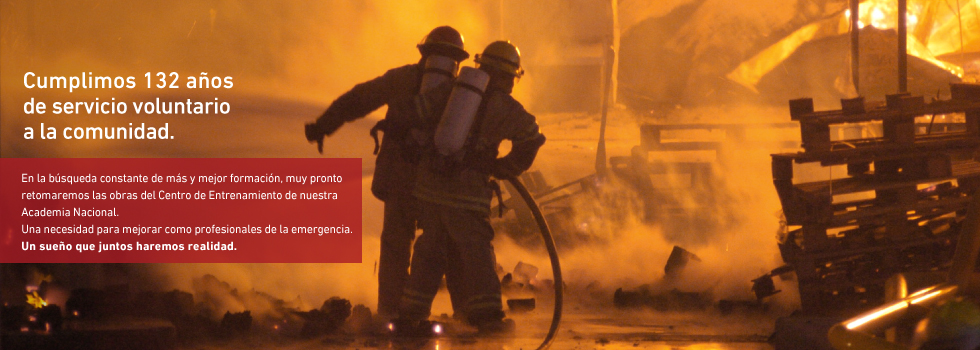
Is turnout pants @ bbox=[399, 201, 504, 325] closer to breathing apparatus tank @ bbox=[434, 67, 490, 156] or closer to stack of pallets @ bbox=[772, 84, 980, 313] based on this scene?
breathing apparatus tank @ bbox=[434, 67, 490, 156]

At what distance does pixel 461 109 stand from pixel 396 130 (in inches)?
17.1

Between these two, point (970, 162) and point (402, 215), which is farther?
point (970, 162)

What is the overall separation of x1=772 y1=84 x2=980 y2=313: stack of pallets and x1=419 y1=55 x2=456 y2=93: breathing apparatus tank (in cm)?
175

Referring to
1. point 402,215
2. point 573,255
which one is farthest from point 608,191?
point 402,215

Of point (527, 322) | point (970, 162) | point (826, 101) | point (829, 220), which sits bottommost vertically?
point (527, 322)

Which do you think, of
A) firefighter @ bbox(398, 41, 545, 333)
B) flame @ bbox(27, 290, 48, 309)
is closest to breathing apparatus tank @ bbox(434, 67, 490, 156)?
firefighter @ bbox(398, 41, 545, 333)

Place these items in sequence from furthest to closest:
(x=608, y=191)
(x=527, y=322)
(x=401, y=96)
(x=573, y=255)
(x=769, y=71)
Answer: (x=769, y=71), (x=608, y=191), (x=573, y=255), (x=527, y=322), (x=401, y=96)

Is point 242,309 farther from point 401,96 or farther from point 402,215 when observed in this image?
point 401,96

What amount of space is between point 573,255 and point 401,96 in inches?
104

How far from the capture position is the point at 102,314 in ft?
14.4

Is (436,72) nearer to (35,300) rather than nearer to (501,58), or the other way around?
(501,58)

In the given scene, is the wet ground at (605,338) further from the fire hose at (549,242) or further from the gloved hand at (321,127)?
the gloved hand at (321,127)

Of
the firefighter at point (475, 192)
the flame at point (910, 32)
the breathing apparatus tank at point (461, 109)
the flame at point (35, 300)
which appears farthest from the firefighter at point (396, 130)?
the flame at point (910, 32)

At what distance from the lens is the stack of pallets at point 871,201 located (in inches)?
165
